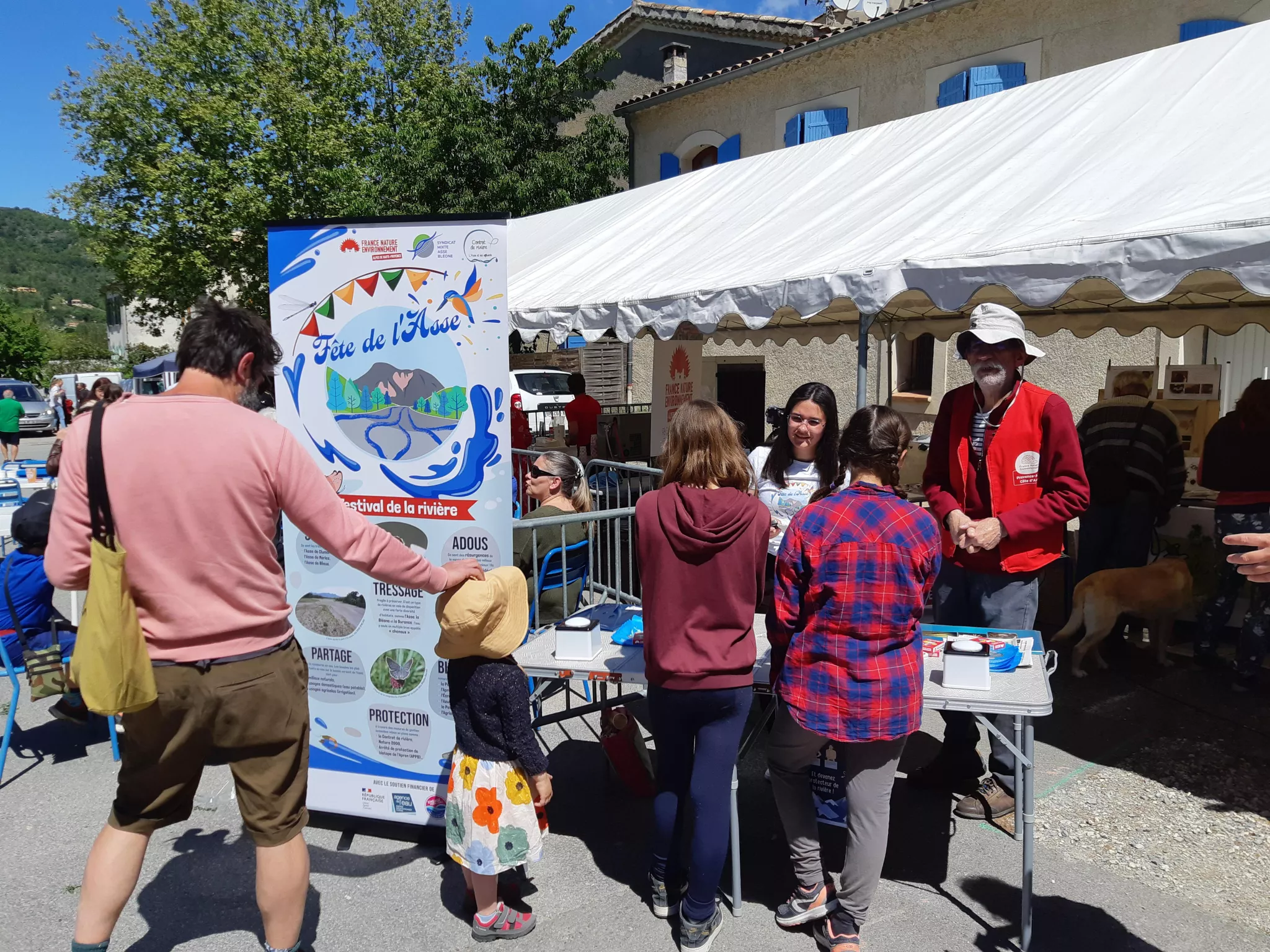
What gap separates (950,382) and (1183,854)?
30.4ft

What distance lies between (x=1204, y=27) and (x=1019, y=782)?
33.5ft

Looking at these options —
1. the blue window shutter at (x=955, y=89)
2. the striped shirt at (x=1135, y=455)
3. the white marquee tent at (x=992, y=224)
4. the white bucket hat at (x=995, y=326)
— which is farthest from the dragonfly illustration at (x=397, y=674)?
the blue window shutter at (x=955, y=89)

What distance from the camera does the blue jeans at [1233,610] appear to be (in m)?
4.53

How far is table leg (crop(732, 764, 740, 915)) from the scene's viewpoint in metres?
2.66

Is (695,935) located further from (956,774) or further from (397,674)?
(956,774)

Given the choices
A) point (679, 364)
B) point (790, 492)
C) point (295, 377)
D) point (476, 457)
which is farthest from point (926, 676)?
point (679, 364)

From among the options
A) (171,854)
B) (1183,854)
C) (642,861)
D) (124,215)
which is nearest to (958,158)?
(1183,854)

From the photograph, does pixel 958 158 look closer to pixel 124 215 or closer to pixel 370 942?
pixel 370 942

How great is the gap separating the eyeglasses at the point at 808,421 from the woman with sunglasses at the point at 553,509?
1036mm

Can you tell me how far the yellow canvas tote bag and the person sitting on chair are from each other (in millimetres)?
2313

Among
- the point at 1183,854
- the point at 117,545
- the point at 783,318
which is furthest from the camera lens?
the point at 783,318

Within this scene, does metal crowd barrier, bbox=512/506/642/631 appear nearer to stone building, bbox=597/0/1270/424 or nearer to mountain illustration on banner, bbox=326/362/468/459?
mountain illustration on banner, bbox=326/362/468/459

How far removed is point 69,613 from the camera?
6.62m

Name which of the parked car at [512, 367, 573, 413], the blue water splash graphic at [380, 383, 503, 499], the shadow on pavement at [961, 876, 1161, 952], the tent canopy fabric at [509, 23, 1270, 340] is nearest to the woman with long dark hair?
the tent canopy fabric at [509, 23, 1270, 340]
